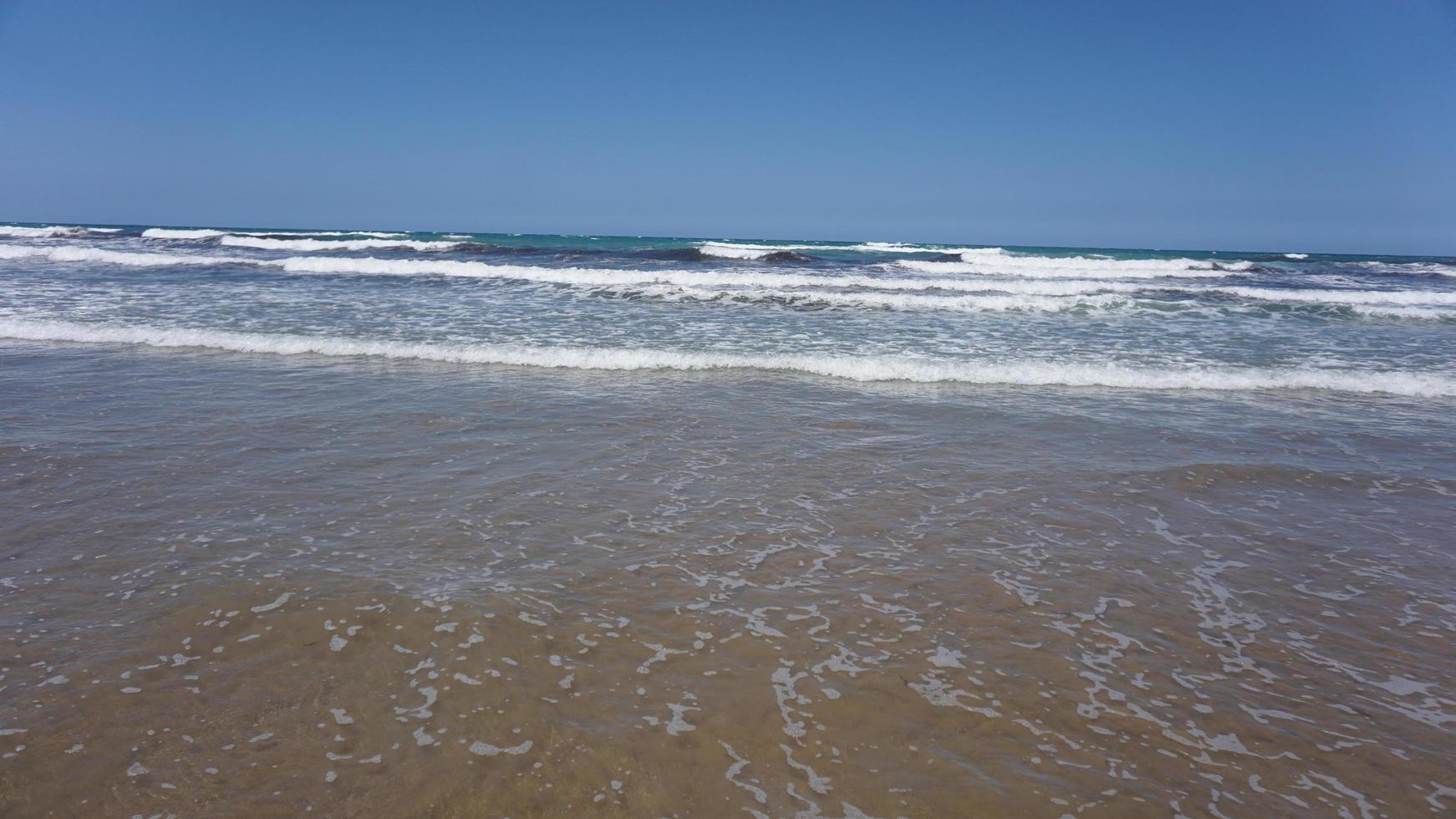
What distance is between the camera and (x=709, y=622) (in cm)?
336

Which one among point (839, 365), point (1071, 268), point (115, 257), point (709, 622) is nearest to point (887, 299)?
point (839, 365)

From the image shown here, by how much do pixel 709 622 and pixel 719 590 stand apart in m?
0.31

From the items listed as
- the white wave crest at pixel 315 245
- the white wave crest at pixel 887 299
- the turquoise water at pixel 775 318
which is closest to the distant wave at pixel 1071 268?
the turquoise water at pixel 775 318

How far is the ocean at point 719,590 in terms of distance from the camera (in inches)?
96.9

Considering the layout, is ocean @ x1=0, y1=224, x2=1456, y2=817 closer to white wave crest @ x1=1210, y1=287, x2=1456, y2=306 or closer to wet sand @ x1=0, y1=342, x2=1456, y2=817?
wet sand @ x1=0, y1=342, x2=1456, y2=817

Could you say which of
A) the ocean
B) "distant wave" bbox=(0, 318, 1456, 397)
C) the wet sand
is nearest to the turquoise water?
"distant wave" bbox=(0, 318, 1456, 397)

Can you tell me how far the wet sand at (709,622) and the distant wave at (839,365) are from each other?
8.72 ft

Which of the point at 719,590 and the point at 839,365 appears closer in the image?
the point at 719,590

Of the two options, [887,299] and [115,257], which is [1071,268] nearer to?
[887,299]

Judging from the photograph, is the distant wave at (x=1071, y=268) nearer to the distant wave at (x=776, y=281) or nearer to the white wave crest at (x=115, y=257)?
the distant wave at (x=776, y=281)

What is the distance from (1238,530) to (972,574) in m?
2.11

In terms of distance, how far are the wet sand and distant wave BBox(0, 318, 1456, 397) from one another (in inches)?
105

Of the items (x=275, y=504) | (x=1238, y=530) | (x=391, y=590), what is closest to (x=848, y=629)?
(x=391, y=590)

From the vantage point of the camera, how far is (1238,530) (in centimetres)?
464
